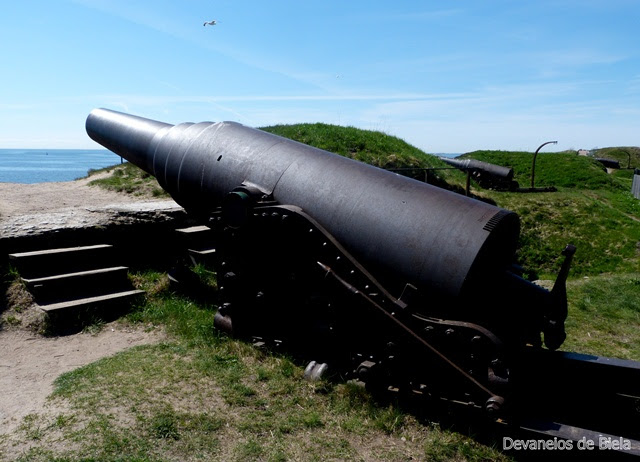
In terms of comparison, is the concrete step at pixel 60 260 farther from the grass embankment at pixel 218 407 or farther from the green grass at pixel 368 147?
the green grass at pixel 368 147

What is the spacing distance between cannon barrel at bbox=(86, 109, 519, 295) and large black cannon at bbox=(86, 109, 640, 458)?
1 centimetres

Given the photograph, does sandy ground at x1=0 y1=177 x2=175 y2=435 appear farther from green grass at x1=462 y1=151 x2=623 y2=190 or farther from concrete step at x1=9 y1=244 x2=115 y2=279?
green grass at x1=462 y1=151 x2=623 y2=190

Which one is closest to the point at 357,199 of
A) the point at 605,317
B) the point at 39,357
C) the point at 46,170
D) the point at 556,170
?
the point at 39,357

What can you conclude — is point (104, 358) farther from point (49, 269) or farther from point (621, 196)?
point (621, 196)

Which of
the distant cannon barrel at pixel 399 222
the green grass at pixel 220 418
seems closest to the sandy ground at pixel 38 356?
the green grass at pixel 220 418

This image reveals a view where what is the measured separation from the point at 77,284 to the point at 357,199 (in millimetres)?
3615

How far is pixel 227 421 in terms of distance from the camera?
3525mm

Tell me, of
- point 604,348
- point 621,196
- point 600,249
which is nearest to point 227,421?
point 604,348

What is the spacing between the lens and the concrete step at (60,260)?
583 cm

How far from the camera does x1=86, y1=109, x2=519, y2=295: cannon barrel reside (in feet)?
10.9

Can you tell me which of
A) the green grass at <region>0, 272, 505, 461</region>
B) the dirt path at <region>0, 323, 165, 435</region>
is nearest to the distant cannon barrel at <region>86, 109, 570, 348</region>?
the green grass at <region>0, 272, 505, 461</region>

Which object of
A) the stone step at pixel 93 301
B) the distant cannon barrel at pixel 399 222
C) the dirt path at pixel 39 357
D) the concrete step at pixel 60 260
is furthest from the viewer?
the concrete step at pixel 60 260

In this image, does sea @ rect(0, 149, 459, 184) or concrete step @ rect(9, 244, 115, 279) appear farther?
sea @ rect(0, 149, 459, 184)

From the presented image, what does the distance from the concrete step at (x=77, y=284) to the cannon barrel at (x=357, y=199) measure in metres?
1.34
